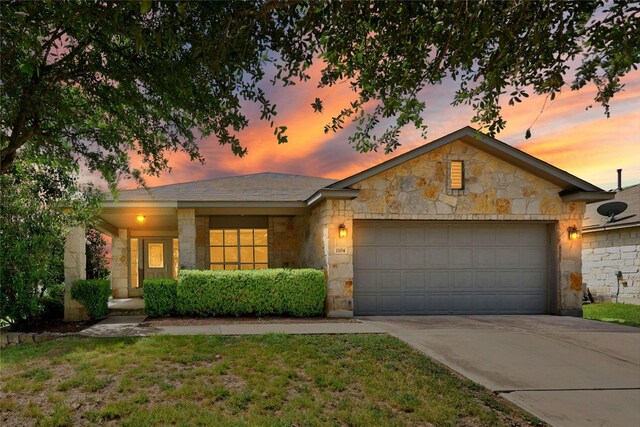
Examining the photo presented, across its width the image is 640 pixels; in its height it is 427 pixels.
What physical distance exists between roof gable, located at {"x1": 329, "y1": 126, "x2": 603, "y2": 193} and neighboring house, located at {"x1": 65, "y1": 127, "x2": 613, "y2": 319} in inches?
0.9

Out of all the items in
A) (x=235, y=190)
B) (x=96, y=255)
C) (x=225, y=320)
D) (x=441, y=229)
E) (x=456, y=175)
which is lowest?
(x=225, y=320)

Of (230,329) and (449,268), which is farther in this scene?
(449,268)

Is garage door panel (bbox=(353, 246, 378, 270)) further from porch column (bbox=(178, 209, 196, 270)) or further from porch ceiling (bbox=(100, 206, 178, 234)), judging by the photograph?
porch ceiling (bbox=(100, 206, 178, 234))

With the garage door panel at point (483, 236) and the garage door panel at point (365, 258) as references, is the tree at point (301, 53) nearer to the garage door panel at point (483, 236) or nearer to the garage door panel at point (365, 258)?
the garage door panel at point (365, 258)

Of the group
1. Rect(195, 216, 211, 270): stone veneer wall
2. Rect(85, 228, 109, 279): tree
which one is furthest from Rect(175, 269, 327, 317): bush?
Rect(85, 228, 109, 279): tree

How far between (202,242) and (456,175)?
7.40 metres

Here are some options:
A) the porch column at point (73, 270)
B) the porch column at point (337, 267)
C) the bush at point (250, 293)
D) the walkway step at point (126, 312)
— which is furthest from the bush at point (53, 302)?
the porch column at point (337, 267)

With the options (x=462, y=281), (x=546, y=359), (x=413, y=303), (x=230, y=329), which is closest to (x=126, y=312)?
(x=230, y=329)

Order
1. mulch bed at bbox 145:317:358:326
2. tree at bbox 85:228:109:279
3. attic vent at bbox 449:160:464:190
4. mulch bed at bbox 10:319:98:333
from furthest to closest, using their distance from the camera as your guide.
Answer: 1. tree at bbox 85:228:109:279
2. attic vent at bbox 449:160:464:190
3. mulch bed at bbox 145:317:358:326
4. mulch bed at bbox 10:319:98:333

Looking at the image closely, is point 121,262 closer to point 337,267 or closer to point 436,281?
point 337,267

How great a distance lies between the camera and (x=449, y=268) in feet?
35.1

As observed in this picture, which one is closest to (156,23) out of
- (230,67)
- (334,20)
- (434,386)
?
(230,67)

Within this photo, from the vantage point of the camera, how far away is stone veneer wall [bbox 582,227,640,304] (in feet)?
46.8

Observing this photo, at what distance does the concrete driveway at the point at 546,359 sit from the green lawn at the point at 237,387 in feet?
1.46
